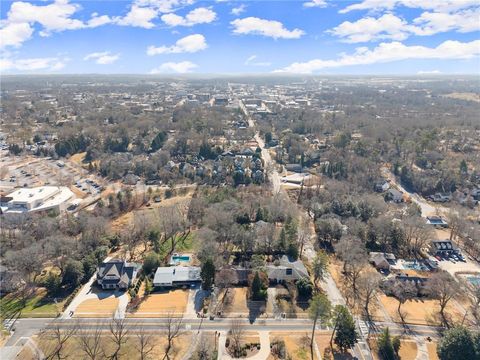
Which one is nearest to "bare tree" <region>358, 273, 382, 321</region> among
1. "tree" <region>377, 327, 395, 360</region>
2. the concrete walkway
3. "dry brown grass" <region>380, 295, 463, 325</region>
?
"dry brown grass" <region>380, 295, 463, 325</region>

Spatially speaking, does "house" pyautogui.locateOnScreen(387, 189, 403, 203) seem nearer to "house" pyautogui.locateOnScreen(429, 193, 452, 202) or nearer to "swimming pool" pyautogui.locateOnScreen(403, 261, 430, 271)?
"house" pyautogui.locateOnScreen(429, 193, 452, 202)

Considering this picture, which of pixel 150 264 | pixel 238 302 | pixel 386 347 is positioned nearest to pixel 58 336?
pixel 150 264

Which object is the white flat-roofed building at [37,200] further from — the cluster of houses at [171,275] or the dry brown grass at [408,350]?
the dry brown grass at [408,350]

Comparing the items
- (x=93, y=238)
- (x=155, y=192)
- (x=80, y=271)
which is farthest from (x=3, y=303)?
(x=155, y=192)

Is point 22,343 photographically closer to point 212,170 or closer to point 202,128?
point 212,170

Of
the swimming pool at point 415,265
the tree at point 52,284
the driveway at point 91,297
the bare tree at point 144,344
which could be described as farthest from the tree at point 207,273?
the swimming pool at point 415,265

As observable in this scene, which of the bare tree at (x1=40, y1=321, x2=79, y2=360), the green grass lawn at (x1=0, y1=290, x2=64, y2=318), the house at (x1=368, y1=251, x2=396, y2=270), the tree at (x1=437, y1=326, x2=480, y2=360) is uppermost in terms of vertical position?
the tree at (x1=437, y1=326, x2=480, y2=360)
